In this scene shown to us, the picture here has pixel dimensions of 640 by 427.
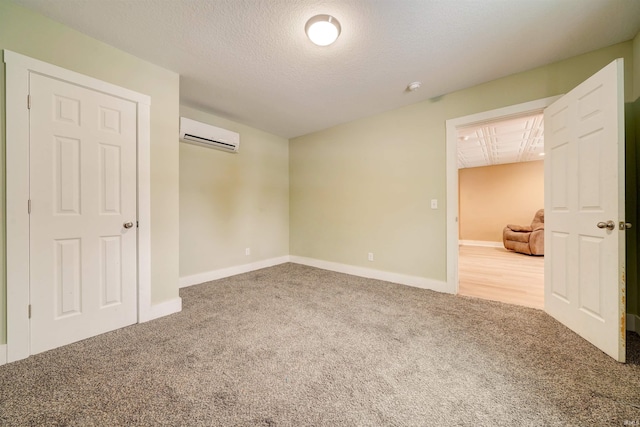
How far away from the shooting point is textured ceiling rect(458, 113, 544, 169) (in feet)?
12.7

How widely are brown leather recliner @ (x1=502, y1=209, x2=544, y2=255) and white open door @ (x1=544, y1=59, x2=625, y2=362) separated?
386 cm

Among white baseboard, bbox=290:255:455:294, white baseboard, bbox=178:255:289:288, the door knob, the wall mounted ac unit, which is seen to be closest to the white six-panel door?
the wall mounted ac unit

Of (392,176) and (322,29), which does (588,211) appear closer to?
(392,176)

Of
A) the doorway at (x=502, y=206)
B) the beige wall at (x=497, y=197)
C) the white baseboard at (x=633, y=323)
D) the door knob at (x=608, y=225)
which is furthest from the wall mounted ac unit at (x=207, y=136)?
the beige wall at (x=497, y=197)

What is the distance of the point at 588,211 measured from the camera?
1827 mm

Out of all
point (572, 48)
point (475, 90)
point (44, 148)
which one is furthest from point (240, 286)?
point (572, 48)

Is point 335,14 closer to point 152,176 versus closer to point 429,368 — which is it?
point 152,176

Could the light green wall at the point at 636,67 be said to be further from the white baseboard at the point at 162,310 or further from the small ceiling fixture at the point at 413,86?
the white baseboard at the point at 162,310

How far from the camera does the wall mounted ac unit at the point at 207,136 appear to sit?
300cm

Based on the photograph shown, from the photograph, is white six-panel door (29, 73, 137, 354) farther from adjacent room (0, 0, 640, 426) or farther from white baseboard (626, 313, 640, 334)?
white baseboard (626, 313, 640, 334)

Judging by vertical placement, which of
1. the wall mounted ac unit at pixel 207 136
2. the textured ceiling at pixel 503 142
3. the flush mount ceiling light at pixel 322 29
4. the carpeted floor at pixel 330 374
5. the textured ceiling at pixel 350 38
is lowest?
the carpeted floor at pixel 330 374

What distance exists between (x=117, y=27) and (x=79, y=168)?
116 centimetres

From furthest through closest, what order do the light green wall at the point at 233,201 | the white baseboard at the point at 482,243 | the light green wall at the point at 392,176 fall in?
the white baseboard at the point at 482,243 → the light green wall at the point at 233,201 → the light green wall at the point at 392,176

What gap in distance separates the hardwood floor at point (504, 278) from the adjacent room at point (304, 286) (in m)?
0.12
